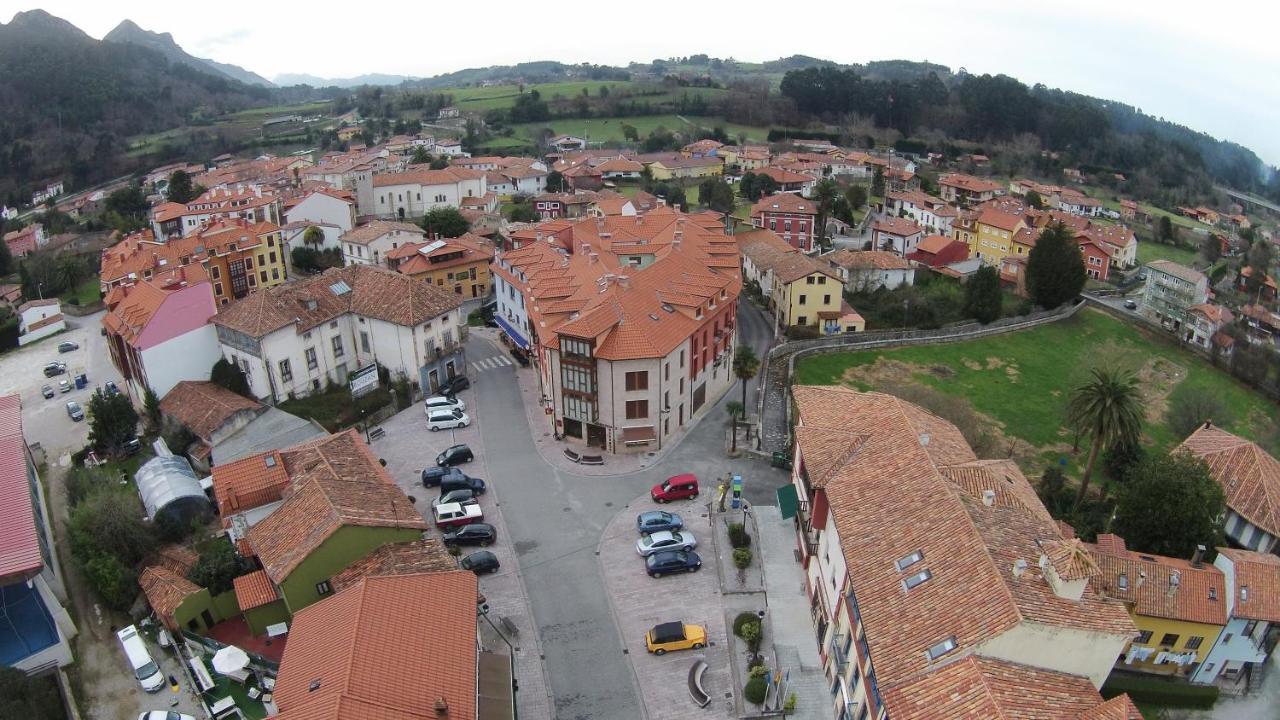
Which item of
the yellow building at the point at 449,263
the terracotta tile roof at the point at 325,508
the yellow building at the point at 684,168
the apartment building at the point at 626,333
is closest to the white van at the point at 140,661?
the terracotta tile roof at the point at 325,508

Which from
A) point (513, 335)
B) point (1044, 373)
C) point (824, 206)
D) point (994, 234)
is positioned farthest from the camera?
point (994, 234)

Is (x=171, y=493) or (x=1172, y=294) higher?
(x=171, y=493)

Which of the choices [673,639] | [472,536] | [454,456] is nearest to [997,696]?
[673,639]

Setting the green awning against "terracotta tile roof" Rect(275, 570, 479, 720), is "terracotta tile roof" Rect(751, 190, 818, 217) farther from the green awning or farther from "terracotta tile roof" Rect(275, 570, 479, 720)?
"terracotta tile roof" Rect(275, 570, 479, 720)

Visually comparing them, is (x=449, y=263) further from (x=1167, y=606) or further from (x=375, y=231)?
(x=1167, y=606)

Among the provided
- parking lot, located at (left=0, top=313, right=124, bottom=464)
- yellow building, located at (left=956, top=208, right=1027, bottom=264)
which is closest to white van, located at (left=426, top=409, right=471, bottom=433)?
parking lot, located at (left=0, top=313, right=124, bottom=464)

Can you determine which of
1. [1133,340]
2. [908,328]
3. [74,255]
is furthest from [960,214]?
[74,255]
